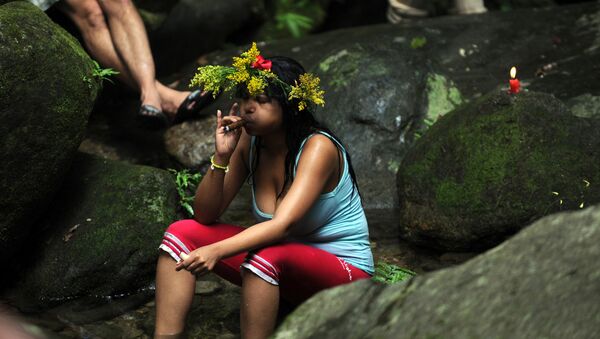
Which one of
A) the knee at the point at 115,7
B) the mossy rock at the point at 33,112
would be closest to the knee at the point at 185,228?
the mossy rock at the point at 33,112

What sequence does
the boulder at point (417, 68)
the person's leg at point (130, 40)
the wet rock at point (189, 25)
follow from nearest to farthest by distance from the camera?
the person's leg at point (130, 40)
the boulder at point (417, 68)
the wet rock at point (189, 25)

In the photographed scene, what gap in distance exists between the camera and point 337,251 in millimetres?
4094

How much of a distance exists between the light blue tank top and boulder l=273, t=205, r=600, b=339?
4.37 feet

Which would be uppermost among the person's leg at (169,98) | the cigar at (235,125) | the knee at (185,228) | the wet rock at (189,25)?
the cigar at (235,125)

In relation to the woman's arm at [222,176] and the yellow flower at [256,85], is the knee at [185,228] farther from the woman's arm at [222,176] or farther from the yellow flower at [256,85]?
the yellow flower at [256,85]

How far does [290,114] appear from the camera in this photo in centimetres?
398

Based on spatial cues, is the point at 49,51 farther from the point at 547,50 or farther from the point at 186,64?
the point at 547,50

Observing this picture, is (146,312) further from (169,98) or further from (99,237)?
(169,98)

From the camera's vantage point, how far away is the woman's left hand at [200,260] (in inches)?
143

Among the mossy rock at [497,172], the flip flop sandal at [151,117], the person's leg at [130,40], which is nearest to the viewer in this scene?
the mossy rock at [497,172]

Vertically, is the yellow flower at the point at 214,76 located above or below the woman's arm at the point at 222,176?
A: above

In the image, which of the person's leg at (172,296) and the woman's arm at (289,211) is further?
the person's leg at (172,296)

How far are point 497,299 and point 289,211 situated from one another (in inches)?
57.6

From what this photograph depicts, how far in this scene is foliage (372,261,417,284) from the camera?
15.1 feet
